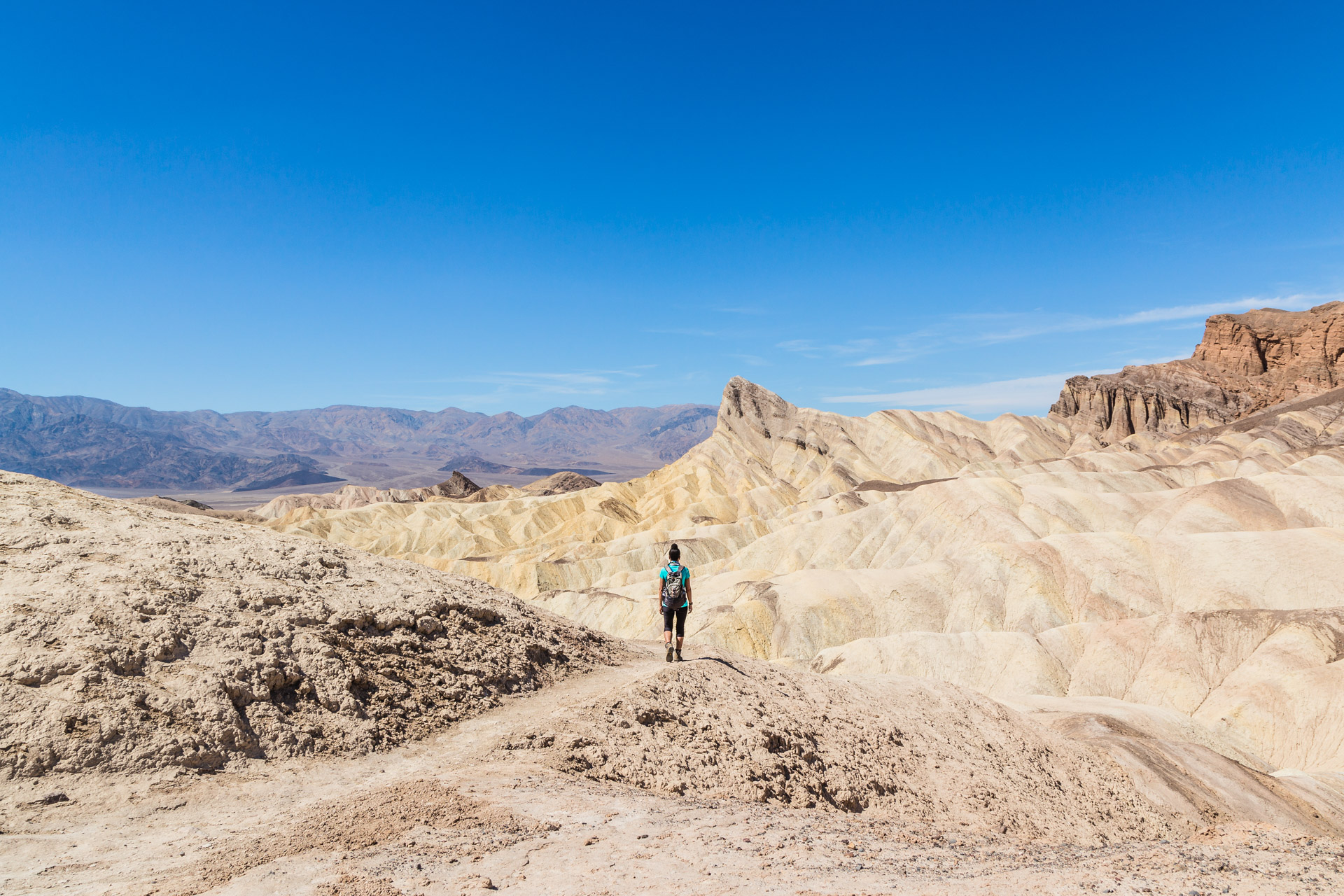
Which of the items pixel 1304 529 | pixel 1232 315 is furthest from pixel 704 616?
pixel 1232 315

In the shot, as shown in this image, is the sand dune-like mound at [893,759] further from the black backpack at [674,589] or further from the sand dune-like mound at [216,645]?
the sand dune-like mound at [216,645]

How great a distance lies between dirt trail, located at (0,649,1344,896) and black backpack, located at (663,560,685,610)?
11.2 ft

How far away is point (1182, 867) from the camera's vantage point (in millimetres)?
7715

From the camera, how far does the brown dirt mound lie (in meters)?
9.15

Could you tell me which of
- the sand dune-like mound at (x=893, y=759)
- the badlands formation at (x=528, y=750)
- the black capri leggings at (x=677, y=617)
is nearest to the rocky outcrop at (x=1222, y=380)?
the badlands formation at (x=528, y=750)

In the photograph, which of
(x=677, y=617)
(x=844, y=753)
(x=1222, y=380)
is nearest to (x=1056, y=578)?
(x=844, y=753)

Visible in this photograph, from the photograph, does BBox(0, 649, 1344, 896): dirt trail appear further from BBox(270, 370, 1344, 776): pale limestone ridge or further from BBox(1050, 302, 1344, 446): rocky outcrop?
BBox(1050, 302, 1344, 446): rocky outcrop

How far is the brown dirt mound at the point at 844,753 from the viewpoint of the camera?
360 inches

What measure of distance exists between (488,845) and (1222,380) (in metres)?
146

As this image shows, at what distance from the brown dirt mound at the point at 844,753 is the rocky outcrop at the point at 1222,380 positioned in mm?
115052

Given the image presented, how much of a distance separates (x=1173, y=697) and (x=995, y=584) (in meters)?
11.3

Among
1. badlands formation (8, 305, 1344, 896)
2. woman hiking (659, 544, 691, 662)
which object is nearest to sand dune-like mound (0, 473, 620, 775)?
badlands formation (8, 305, 1344, 896)

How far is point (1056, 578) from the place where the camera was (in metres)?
37.7

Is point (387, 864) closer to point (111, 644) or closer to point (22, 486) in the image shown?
point (111, 644)
